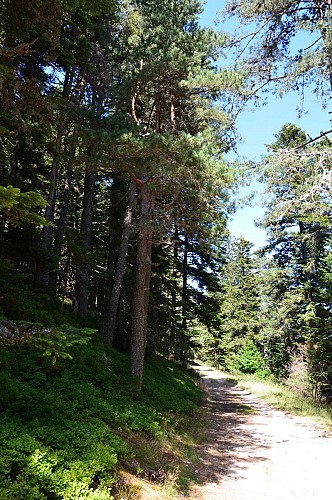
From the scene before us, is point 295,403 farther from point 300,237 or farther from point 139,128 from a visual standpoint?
point 139,128

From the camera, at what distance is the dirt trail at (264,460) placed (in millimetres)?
5680

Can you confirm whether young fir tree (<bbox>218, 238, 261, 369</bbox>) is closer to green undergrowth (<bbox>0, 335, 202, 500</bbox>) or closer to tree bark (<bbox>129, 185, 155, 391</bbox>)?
tree bark (<bbox>129, 185, 155, 391</bbox>)

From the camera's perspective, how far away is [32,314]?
767 centimetres

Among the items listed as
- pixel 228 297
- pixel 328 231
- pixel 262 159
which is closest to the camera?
pixel 262 159

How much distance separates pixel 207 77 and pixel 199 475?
8.49 meters

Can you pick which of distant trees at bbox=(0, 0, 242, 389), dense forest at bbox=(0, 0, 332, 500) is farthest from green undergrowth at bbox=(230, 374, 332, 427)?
distant trees at bbox=(0, 0, 242, 389)

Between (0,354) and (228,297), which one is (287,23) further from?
(228,297)

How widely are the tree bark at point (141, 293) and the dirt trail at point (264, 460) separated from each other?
2.67 metres

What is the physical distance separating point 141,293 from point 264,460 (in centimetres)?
497

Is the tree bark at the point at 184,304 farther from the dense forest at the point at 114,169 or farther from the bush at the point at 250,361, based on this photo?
the bush at the point at 250,361

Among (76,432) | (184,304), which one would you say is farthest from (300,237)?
(76,432)

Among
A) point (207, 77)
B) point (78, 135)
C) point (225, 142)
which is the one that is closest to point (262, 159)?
point (225, 142)

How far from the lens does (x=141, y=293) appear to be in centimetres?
973

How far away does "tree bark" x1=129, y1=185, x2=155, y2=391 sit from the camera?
9383mm
